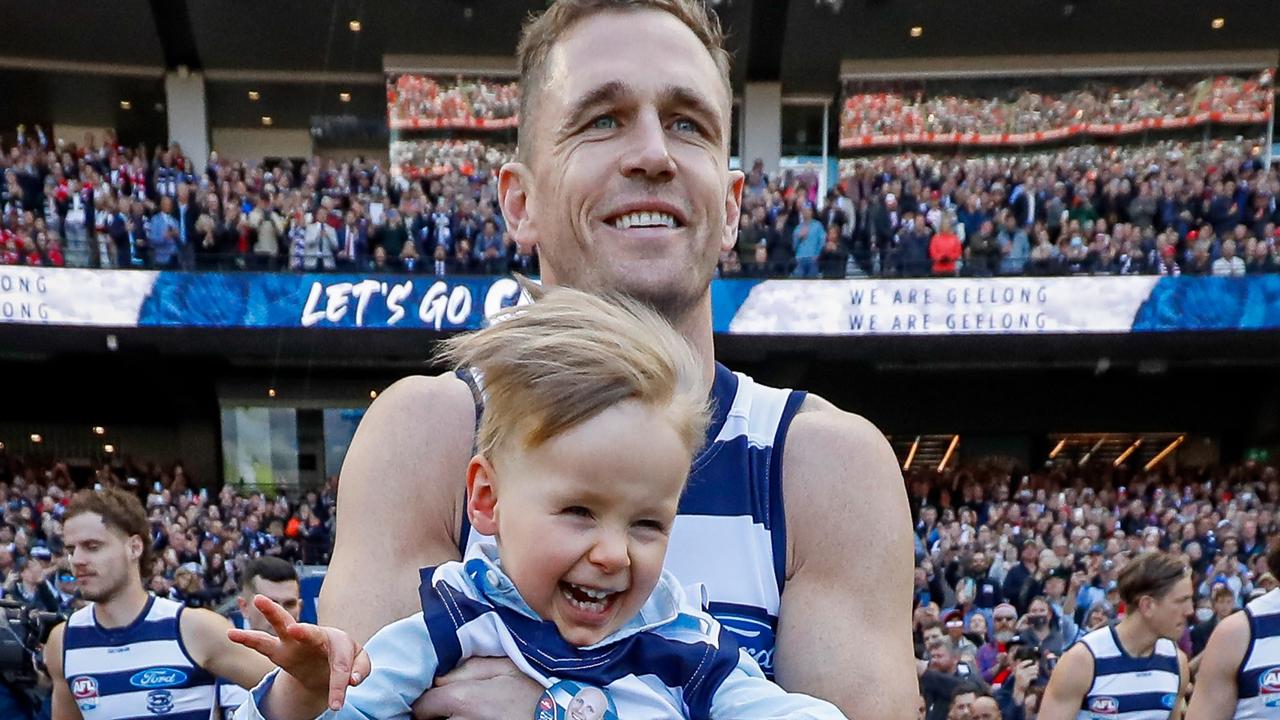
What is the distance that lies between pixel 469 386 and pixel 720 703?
0.57 metres

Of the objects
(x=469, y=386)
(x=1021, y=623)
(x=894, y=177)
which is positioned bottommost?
(x=1021, y=623)

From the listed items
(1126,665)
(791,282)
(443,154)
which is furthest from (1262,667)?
(443,154)

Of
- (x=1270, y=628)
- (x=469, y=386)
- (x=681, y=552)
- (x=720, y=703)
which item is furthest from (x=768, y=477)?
(x=1270, y=628)

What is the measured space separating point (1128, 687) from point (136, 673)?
13.8ft

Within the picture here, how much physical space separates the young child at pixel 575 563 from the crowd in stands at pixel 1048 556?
479 centimetres

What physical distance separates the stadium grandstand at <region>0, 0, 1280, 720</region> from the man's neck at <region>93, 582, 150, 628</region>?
111mm

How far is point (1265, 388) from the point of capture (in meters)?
23.4

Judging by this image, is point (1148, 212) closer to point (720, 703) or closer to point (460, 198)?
point (460, 198)

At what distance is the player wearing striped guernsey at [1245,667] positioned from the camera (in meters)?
4.48

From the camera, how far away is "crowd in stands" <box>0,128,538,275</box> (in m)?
18.5

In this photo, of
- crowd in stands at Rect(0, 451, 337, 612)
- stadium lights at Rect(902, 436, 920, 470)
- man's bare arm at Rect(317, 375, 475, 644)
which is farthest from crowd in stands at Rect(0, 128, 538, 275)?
man's bare arm at Rect(317, 375, 475, 644)

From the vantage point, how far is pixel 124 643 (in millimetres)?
4875

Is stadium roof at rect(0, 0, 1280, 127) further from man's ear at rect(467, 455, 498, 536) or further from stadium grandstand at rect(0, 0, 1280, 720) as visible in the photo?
man's ear at rect(467, 455, 498, 536)

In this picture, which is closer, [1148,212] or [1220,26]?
[1148,212]
